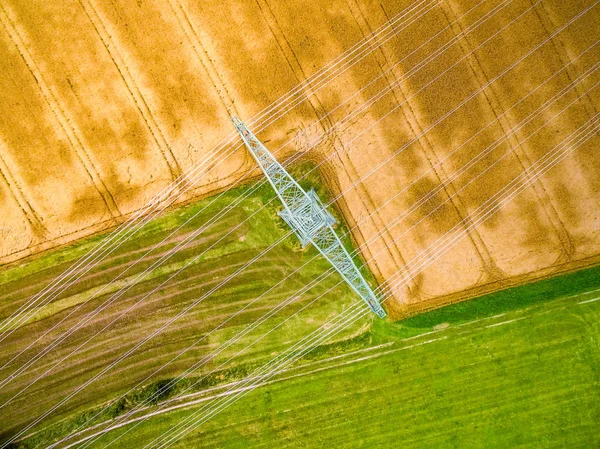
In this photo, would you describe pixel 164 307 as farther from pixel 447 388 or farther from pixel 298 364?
pixel 447 388

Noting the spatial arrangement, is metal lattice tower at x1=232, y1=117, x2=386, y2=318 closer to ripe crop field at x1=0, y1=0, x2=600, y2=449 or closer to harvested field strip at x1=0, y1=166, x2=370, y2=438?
ripe crop field at x1=0, y1=0, x2=600, y2=449

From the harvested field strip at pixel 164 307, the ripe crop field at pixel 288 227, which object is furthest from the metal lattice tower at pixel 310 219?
the harvested field strip at pixel 164 307

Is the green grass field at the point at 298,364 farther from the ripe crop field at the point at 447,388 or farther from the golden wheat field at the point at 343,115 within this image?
the golden wheat field at the point at 343,115

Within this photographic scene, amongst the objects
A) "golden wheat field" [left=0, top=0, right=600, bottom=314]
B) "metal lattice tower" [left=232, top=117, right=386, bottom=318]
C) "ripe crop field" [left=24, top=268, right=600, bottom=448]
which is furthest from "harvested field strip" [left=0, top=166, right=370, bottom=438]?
"ripe crop field" [left=24, top=268, right=600, bottom=448]

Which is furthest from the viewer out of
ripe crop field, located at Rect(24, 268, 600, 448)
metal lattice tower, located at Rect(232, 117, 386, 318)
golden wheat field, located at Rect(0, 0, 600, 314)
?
golden wheat field, located at Rect(0, 0, 600, 314)

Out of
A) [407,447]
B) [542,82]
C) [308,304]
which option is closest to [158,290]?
[308,304]

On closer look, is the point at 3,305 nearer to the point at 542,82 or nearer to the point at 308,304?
the point at 308,304

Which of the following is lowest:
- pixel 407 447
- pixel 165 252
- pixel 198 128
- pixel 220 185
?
pixel 407 447
